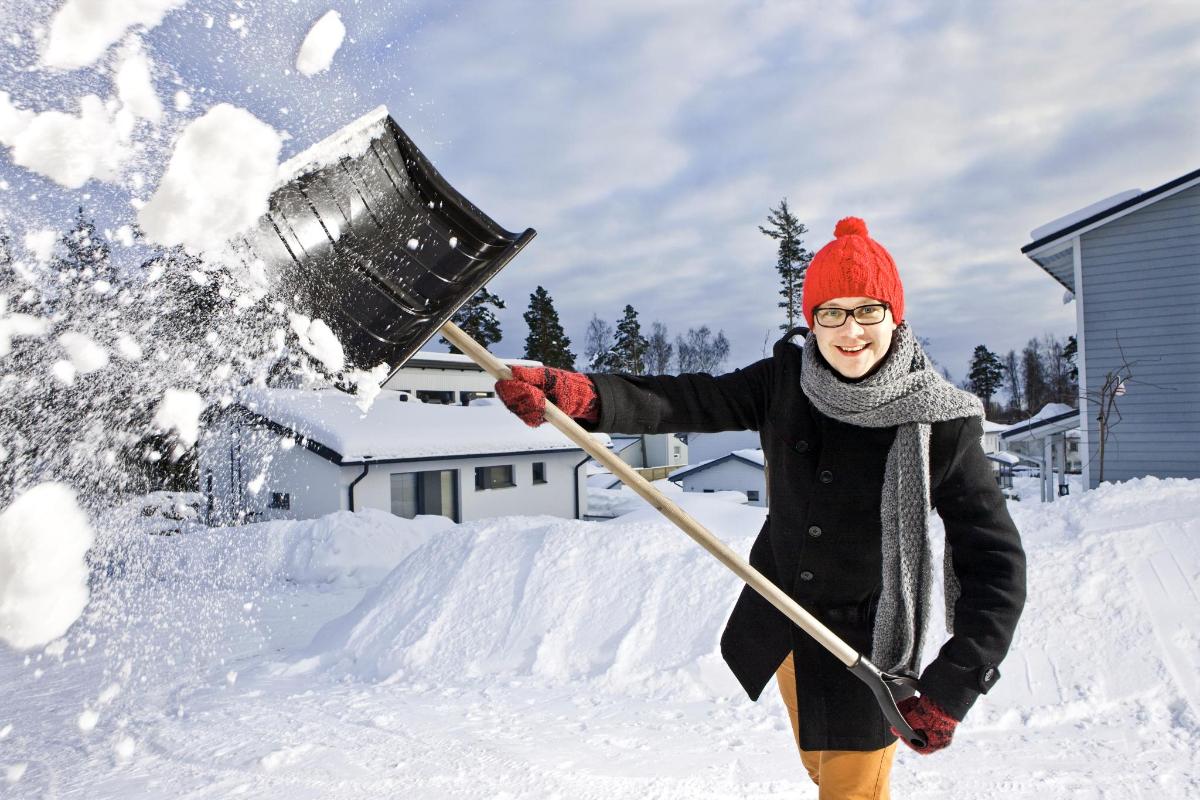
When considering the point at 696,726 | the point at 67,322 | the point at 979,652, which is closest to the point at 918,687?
the point at 979,652

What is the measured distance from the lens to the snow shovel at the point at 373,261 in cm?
223

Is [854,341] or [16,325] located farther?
[16,325]

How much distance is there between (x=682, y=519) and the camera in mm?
2221

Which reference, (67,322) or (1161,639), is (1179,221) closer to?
(1161,639)

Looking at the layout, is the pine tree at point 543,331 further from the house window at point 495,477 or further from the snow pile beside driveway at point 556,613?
the snow pile beside driveway at point 556,613

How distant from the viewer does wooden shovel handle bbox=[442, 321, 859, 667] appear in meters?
2.03

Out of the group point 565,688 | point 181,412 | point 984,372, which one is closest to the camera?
point 181,412

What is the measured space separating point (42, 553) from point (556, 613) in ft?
10.8

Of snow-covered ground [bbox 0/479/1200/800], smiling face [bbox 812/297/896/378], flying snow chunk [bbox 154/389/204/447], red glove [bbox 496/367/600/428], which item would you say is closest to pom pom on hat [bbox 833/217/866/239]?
smiling face [bbox 812/297/896/378]

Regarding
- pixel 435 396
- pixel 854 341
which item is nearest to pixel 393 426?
pixel 435 396

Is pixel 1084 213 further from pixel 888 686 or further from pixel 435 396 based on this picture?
pixel 435 396

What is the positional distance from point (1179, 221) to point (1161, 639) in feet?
29.9

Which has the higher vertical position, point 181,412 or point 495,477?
point 181,412

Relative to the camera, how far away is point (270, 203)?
88.7 inches
